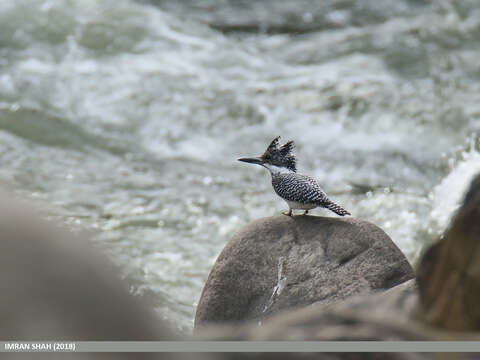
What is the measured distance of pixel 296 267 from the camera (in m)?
5.07

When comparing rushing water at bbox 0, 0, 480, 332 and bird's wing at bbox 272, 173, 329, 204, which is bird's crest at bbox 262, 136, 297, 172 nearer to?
bird's wing at bbox 272, 173, 329, 204

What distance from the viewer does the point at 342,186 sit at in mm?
10250

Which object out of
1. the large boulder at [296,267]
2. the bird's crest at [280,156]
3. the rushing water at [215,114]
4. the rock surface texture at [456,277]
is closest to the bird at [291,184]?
the bird's crest at [280,156]

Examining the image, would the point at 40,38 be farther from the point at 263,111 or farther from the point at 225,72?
the point at 263,111

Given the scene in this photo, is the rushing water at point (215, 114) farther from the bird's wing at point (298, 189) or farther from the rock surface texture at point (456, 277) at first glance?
the rock surface texture at point (456, 277)

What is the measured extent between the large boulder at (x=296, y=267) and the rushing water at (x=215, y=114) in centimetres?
153

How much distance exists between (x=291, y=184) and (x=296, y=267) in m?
0.81

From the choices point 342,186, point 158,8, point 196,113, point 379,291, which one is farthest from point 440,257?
point 158,8

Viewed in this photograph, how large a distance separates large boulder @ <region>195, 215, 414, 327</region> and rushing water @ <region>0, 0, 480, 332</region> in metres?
1.53

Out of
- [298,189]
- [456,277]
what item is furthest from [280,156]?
[456,277]

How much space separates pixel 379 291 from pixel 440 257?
68.0 inches

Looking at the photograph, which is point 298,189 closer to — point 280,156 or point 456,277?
point 280,156

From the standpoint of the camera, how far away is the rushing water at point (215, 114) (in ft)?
29.7

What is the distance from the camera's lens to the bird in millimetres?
5449
